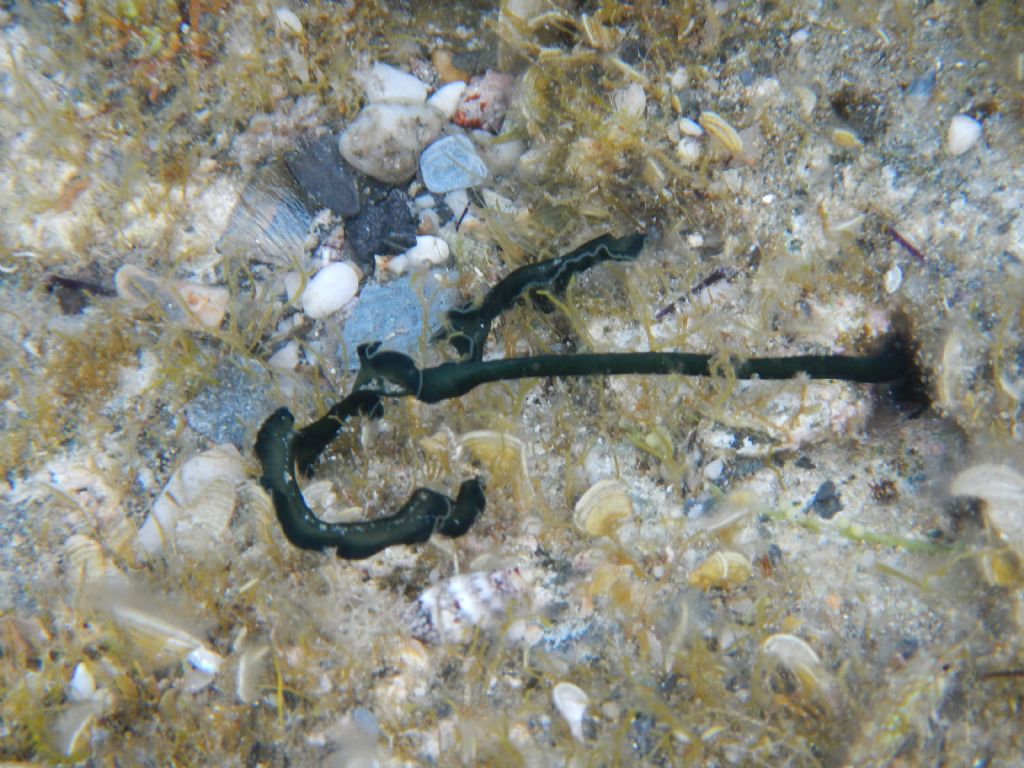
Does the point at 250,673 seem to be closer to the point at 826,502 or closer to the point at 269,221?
the point at 269,221

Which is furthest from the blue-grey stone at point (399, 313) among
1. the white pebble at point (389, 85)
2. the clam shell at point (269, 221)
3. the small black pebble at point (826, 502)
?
the small black pebble at point (826, 502)

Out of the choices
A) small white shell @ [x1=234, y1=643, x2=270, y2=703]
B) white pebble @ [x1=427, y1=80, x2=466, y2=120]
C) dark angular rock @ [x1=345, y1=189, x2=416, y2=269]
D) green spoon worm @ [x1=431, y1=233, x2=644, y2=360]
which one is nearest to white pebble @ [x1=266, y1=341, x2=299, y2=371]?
dark angular rock @ [x1=345, y1=189, x2=416, y2=269]

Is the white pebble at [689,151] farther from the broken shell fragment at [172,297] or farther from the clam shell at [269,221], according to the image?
the broken shell fragment at [172,297]

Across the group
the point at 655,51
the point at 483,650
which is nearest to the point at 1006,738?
the point at 483,650

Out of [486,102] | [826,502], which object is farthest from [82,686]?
[486,102]

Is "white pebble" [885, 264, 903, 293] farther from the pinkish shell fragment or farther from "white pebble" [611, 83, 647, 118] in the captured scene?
the pinkish shell fragment

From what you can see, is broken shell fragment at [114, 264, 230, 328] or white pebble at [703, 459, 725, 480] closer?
white pebble at [703, 459, 725, 480]
